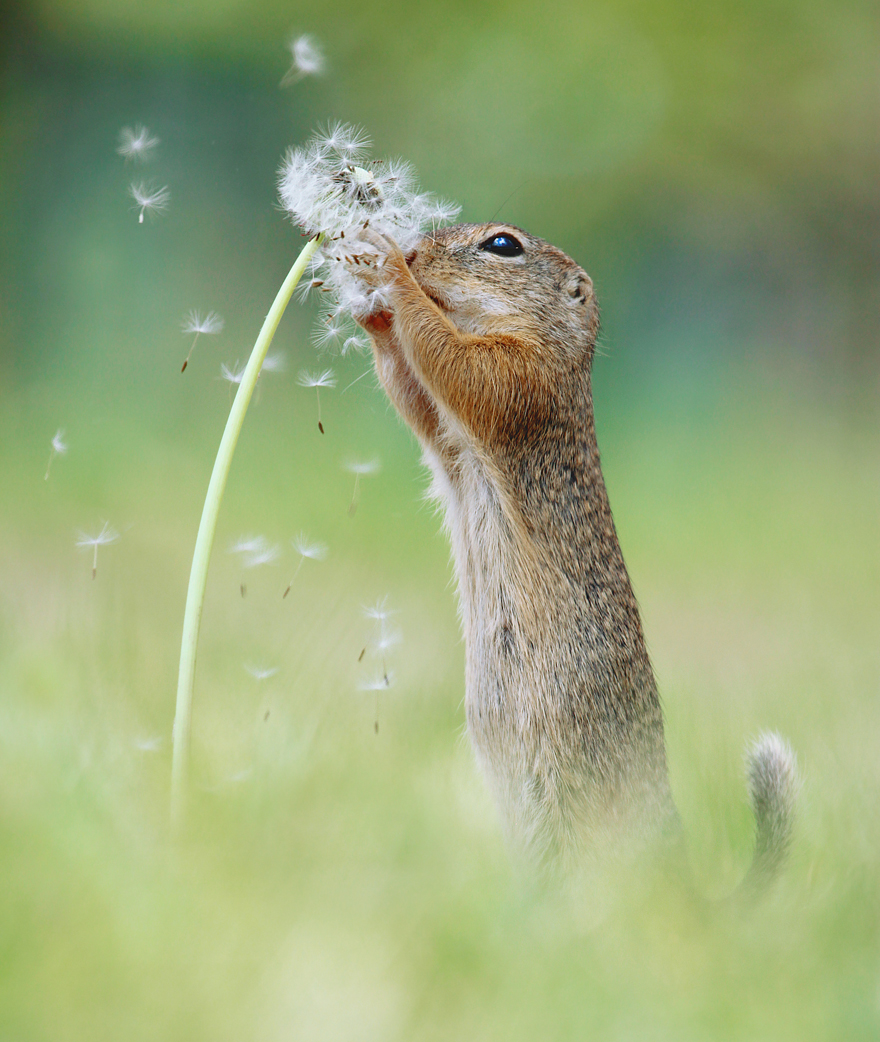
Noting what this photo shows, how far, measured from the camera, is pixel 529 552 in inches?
94.0

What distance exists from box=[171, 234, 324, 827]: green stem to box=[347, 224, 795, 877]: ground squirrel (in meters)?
0.49

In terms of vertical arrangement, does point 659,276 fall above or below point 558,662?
above

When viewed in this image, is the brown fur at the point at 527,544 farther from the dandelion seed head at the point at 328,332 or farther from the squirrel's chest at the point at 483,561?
the dandelion seed head at the point at 328,332

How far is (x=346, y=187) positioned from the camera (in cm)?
218

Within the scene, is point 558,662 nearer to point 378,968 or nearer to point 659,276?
point 378,968

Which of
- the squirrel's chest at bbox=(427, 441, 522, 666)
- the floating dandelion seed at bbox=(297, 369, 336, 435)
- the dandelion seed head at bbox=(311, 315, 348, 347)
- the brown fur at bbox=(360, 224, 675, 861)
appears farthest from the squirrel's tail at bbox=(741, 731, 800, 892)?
the dandelion seed head at bbox=(311, 315, 348, 347)

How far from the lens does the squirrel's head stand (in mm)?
2572

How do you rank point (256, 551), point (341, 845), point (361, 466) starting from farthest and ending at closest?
point (361, 466) → point (256, 551) → point (341, 845)

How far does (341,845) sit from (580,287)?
5.82 ft

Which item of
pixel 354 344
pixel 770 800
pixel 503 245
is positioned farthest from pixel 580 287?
pixel 770 800

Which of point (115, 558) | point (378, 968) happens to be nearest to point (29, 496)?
point (115, 558)

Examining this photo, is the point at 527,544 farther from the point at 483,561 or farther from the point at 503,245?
the point at 503,245

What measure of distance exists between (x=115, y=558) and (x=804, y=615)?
282 cm

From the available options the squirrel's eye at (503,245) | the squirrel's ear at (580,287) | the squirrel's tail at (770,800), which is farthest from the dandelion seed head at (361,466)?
the squirrel's tail at (770,800)
